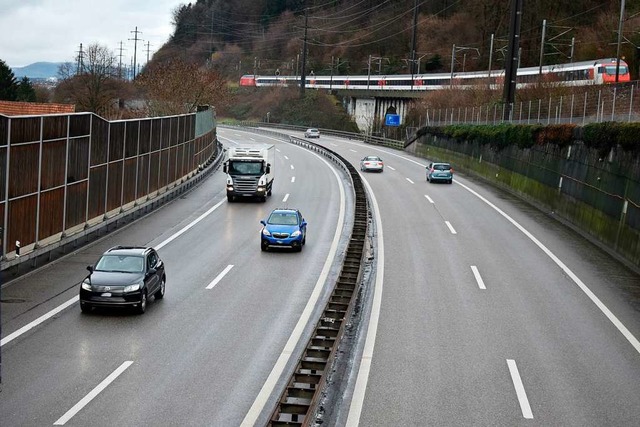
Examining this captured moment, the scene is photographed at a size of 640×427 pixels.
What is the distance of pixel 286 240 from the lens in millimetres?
31719

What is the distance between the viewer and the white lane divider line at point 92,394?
1428 centimetres

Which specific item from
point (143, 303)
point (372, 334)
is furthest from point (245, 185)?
point (372, 334)

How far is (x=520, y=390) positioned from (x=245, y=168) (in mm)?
31362

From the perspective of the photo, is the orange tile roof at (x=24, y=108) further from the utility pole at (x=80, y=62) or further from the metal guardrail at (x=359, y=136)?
the utility pole at (x=80, y=62)

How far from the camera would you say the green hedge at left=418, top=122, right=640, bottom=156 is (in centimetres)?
3216

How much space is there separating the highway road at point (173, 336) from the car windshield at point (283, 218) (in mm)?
1204

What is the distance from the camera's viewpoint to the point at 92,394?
51.1 ft

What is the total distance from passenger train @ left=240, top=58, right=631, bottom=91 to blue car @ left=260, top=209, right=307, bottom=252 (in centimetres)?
2817

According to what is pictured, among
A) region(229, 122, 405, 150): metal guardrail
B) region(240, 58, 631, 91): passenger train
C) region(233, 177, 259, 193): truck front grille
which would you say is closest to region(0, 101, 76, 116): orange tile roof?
region(233, 177, 259, 193): truck front grille

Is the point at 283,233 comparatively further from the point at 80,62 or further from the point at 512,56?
the point at 80,62

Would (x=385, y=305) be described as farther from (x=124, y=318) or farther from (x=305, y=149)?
A: (x=305, y=149)

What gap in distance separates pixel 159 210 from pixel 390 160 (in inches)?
1551

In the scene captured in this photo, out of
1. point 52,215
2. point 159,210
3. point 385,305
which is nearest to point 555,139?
point 159,210

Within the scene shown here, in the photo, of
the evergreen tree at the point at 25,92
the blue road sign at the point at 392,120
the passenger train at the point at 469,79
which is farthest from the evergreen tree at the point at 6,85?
the passenger train at the point at 469,79
